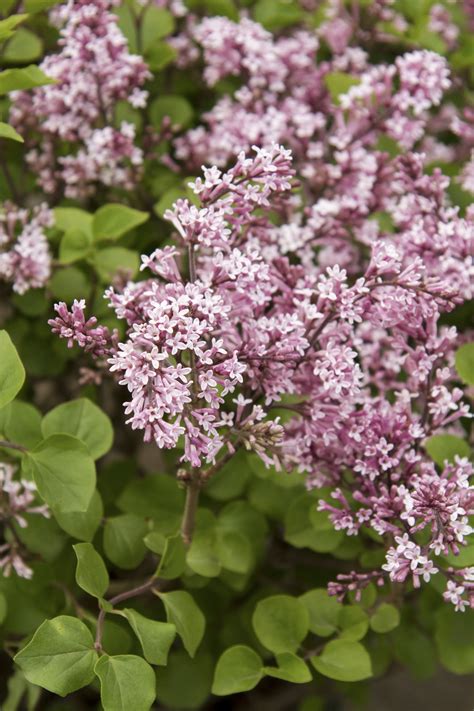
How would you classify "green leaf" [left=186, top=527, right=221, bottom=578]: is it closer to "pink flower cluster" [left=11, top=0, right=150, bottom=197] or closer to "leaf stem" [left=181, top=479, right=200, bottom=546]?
"leaf stem" [left=181, top=479, right=200, bottom=546]

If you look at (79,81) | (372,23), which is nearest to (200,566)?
(79,81)

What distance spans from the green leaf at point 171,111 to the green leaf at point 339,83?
0.17 m

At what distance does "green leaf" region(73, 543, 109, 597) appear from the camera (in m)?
0.64

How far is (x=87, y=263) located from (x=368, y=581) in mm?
A: 463

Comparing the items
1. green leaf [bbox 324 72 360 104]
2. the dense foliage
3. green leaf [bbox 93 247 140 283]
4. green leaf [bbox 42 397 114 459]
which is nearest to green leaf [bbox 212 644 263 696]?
the dense foliage

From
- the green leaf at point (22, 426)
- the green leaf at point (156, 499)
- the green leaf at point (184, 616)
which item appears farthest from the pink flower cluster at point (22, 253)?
the green leaf at point (184, 616)

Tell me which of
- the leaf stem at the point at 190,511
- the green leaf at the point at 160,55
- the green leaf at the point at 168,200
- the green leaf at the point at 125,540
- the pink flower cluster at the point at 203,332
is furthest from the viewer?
the green leaf at the point at 160,55

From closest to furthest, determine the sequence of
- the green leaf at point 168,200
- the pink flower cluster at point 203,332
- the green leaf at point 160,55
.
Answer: the pink flower cluster at point 203,332
the green leaf at point 168,200
the green leaf at point 160,55

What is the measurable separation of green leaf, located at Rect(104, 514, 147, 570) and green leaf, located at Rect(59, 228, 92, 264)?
261mm

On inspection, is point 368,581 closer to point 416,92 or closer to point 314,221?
point 314,221

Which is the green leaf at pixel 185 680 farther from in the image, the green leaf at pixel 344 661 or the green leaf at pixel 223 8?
the green leaf at pixel 223 8

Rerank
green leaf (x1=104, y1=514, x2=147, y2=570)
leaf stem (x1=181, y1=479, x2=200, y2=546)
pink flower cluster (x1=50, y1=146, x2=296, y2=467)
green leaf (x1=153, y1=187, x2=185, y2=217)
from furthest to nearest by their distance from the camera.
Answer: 1. green leaf (x1=153, y1=187, x2=185, y2=217)
2. green leaf (x1=104, y1=514, x2=147, y2=570)
3. leaf stem (x1=181, y1=479, x2=200, y2=546)
4. pink flower cluster (x1=50, y1=146, x2=296, y2=467)

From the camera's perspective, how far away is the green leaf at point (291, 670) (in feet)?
2.21

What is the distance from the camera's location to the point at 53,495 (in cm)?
69
